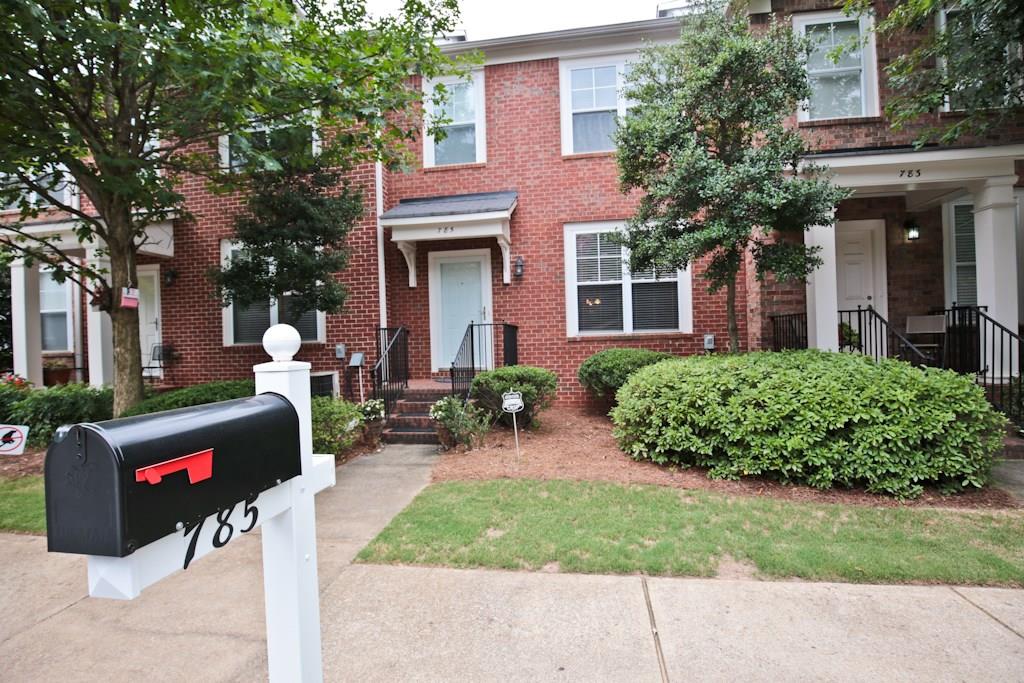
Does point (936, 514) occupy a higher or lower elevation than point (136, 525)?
lower

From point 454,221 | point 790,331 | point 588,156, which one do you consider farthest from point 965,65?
point 454,221

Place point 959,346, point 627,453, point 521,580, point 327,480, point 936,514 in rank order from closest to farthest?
point 327,480
point 521,580
point 936,514
point 627,453
point 959,346

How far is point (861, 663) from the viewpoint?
2.35 m

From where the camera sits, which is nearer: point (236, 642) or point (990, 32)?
point (236, 642)

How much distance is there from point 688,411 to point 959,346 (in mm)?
4860

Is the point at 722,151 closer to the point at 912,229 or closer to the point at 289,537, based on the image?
the point at 912,229

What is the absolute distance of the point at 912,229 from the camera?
8.38 m

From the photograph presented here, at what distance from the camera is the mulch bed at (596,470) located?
176 inches

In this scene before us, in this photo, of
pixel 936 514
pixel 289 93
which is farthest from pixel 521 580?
pixel 289 93

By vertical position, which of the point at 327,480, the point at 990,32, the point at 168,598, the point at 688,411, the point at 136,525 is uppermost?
the point at 990,32

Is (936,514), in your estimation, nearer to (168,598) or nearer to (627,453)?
(627,453)

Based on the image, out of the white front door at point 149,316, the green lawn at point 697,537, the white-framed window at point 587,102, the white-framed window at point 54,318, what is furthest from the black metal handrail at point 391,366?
the white-framed window at point 54,318

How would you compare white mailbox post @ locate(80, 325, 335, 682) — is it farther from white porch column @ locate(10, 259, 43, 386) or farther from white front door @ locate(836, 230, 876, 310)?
white porch column @ locate(10, 259, 43, 386)

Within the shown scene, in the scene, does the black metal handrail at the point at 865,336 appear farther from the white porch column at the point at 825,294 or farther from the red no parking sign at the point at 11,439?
the red no parking sign at the point at 11,439
